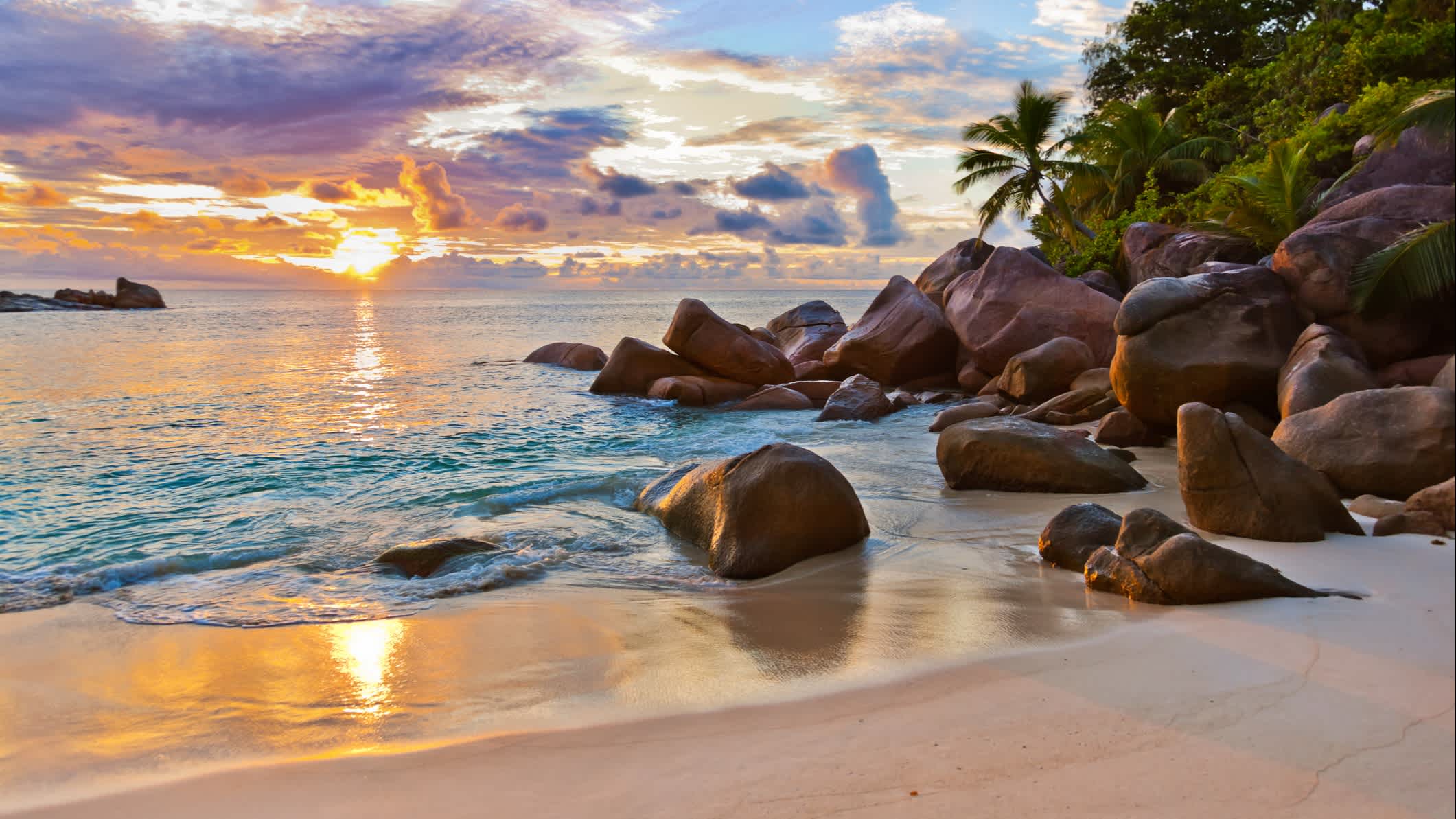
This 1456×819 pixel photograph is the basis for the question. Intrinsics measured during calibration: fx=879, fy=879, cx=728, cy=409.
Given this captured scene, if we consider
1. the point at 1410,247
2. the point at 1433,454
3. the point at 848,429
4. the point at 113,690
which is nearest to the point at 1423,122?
the point at 1410,247

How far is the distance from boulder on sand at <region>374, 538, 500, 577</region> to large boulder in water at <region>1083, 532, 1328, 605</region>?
4476 millimetres

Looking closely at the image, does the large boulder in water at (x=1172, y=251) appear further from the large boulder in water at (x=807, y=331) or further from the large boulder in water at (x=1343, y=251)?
the large boulder in water at (x=807, y=331)

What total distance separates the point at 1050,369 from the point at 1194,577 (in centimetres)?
938

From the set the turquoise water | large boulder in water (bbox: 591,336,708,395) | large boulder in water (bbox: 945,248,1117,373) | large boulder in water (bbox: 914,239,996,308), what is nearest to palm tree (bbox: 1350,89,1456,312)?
the turquoise water

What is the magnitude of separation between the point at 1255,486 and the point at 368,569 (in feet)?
19.8

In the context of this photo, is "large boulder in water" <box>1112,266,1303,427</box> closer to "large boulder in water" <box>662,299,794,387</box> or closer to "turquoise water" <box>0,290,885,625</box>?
"turquoise water" <box>0,290,885,625</box>

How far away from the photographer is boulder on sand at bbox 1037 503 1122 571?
5.54 meters

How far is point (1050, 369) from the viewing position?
13.4 meters

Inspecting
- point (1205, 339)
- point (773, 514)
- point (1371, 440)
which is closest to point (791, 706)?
point (773, 514)

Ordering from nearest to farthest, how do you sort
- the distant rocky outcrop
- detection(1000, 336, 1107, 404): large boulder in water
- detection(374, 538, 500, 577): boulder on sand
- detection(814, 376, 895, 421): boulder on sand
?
1. detection(374, 538, 500, 577): boulder on sand
2. detection(1000, 336, 1107, 404): large boulder in water
3. detection(814, 376, 895, 421): boulder on sand
4. the distant rocky outcrop

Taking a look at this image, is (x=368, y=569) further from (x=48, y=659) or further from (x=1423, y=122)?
(x=1423, y=122)

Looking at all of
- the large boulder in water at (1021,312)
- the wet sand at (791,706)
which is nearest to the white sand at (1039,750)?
the wet sand at (791,706)

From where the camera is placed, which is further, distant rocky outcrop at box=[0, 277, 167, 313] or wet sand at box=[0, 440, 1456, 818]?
distant rocky outcrop at box=[0, 277, 167, 313]

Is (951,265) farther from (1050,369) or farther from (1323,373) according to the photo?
(1323,373)
